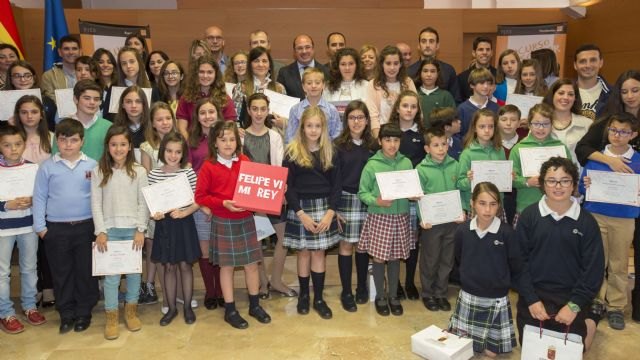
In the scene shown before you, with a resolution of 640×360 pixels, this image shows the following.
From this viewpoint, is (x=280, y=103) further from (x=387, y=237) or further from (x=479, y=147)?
(x=479, y=147)

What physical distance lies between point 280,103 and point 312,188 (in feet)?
3.54

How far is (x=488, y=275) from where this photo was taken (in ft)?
11.1

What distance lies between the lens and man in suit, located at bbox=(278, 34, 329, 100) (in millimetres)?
5203

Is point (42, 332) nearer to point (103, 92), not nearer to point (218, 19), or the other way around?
point (103, 92)

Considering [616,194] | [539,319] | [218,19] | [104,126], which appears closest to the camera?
[539,319]

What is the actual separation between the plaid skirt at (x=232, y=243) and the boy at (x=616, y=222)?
9.22 feet

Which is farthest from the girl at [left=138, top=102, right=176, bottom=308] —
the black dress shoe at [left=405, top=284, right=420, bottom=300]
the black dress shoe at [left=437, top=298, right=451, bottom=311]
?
the black dress shoe at [left=437, top=298, right=451, bottom=311]

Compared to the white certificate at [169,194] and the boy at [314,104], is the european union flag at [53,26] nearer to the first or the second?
the white certificate at [169,194]

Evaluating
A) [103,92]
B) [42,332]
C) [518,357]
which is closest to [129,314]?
[42,332]

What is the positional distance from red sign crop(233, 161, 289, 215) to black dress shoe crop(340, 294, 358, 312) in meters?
1.09

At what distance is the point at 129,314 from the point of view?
4027 mm

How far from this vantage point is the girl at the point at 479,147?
4113 mm

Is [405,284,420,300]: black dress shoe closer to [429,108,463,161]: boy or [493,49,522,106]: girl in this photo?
[429,108,463,161]: boy

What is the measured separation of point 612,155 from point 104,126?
434 cm
